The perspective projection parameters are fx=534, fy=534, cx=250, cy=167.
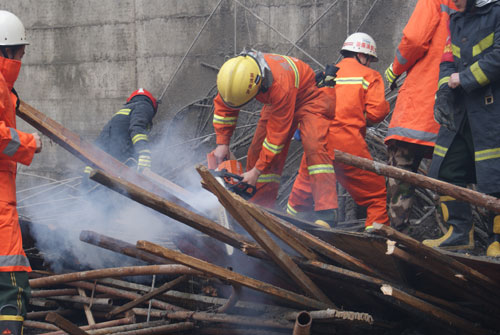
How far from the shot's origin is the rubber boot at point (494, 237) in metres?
3.28

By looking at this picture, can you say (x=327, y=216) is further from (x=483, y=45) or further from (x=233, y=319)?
(x=483, y=45)

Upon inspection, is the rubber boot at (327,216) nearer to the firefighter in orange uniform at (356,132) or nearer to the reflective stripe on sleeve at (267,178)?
the firefighter in orange uniform at (356,132)

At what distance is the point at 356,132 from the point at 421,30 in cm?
112

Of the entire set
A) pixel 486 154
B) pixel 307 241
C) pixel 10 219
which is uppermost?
pixel 486 154

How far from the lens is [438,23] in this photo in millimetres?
4285

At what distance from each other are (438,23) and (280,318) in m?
2.66

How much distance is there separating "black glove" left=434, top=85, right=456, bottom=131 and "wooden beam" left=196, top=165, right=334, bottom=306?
1.37 metres

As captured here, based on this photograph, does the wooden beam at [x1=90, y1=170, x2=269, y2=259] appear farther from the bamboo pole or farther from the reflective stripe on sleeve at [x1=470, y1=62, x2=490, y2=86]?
the reflective stripe on sleeve at [x1=470, y1=62, x2=490, y2=86]

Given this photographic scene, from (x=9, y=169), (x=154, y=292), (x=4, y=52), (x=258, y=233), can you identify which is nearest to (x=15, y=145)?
(x=9, y=169)

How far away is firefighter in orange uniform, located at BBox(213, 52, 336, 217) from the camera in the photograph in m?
4.35

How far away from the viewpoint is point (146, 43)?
7105mm

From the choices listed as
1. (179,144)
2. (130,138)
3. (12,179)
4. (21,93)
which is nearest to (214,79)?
(179,144)

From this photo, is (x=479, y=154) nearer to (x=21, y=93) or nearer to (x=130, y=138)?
(x=130, y=138)

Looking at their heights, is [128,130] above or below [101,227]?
above
